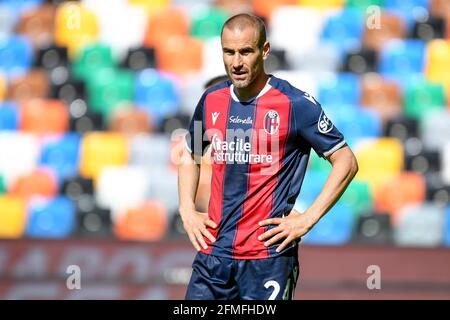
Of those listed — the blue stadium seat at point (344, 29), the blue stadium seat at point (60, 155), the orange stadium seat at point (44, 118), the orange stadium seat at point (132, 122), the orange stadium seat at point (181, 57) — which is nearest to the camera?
the blue stadium seat at point (60, 155)

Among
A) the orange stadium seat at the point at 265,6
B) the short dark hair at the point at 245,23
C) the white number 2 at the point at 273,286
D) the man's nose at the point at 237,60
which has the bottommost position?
the white number 2 at the point at 273,286

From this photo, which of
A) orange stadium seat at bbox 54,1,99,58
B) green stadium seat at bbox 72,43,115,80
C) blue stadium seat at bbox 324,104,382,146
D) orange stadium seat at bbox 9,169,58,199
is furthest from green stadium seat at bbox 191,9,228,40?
orange stadium seat at bbox 9,169,58,199

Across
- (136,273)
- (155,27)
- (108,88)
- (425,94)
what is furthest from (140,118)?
(425,94)

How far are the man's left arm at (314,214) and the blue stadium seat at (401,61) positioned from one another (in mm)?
6005

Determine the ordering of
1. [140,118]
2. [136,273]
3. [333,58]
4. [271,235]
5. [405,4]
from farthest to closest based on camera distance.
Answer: [405,4], [333,58], [140,118], [136,273], [271,235]

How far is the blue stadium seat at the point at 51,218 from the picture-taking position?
8.38 m

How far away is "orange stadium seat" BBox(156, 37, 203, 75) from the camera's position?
1001cm

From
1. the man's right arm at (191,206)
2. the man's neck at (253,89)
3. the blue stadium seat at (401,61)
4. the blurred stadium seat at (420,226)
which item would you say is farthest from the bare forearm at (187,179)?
the blue stadium seat at (401,61)

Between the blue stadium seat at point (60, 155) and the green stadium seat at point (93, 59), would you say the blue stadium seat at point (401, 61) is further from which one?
the blue stadium seat at point (60, 155)

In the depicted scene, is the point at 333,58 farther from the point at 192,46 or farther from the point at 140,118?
the point at 140,118

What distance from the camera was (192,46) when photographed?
10023 mm

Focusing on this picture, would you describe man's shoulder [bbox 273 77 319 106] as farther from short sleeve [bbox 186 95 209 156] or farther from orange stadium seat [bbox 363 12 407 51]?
orange stadium seat [bbox 363 12 407 51]

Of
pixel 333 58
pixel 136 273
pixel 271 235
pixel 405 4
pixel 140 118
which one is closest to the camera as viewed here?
pixel 271 235
